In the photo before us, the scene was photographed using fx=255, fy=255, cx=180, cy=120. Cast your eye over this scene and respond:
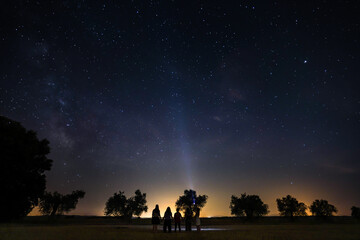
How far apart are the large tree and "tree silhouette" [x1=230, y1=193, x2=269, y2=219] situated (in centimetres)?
2401

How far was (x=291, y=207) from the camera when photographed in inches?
3947

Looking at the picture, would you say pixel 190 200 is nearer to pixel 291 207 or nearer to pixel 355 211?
pixel 291 207

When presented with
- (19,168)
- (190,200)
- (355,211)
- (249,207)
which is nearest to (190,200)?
(190,200)

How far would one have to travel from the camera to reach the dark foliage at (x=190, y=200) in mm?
106250

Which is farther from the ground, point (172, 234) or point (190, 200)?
point (190, 200)

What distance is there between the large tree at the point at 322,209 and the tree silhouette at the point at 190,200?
43509 mm

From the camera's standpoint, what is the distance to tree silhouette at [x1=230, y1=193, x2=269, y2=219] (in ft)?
301

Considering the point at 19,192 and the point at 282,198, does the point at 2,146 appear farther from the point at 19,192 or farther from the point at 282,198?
the point at 282,198

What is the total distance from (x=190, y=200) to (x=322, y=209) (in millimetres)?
52933

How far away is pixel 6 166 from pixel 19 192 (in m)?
4.63

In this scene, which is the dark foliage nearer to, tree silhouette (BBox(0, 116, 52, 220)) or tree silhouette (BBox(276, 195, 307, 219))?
tree silhouette (BBox(276, 195, 307, 219))

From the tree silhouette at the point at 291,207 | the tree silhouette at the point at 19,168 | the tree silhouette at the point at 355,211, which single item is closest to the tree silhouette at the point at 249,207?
the tree silhouette at the point at 291,207

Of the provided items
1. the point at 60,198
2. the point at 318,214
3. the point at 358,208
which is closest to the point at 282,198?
the point at 318,214

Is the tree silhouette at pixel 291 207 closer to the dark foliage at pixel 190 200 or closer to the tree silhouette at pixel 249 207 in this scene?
the tree silhouette at pixel 249 207
